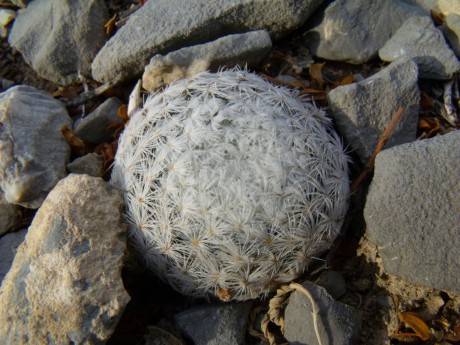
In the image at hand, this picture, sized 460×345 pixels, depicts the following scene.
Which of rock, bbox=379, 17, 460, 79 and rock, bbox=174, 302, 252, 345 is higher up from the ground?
rock, bbox=379, 17, 460, 79

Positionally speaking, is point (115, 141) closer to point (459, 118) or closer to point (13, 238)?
point (13, 238)

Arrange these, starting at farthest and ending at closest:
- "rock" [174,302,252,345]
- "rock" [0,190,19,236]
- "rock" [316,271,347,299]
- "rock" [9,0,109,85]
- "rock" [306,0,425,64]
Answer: "rock" [9,0,109,85] → "rock" [306,0,425,64] → "rock" [0,190,19,236] → "rock" [316,271,347,299] → "rock" [174,302,252,345]

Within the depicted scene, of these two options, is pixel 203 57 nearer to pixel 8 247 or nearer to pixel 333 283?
pixel 333 283

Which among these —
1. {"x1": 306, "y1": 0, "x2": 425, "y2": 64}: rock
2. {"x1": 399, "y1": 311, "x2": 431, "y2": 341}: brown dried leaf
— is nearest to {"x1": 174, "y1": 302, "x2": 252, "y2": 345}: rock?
{"x1": 399, "y1": 311, "x2": 431, "y2": 341}: brown dried leaf


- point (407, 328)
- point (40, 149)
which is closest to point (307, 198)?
point (407, 328)

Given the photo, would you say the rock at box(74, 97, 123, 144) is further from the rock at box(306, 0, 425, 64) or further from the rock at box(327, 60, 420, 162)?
the rock at box(306, 0, 425, 64)

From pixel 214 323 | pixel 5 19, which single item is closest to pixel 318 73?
pixel 214 323
